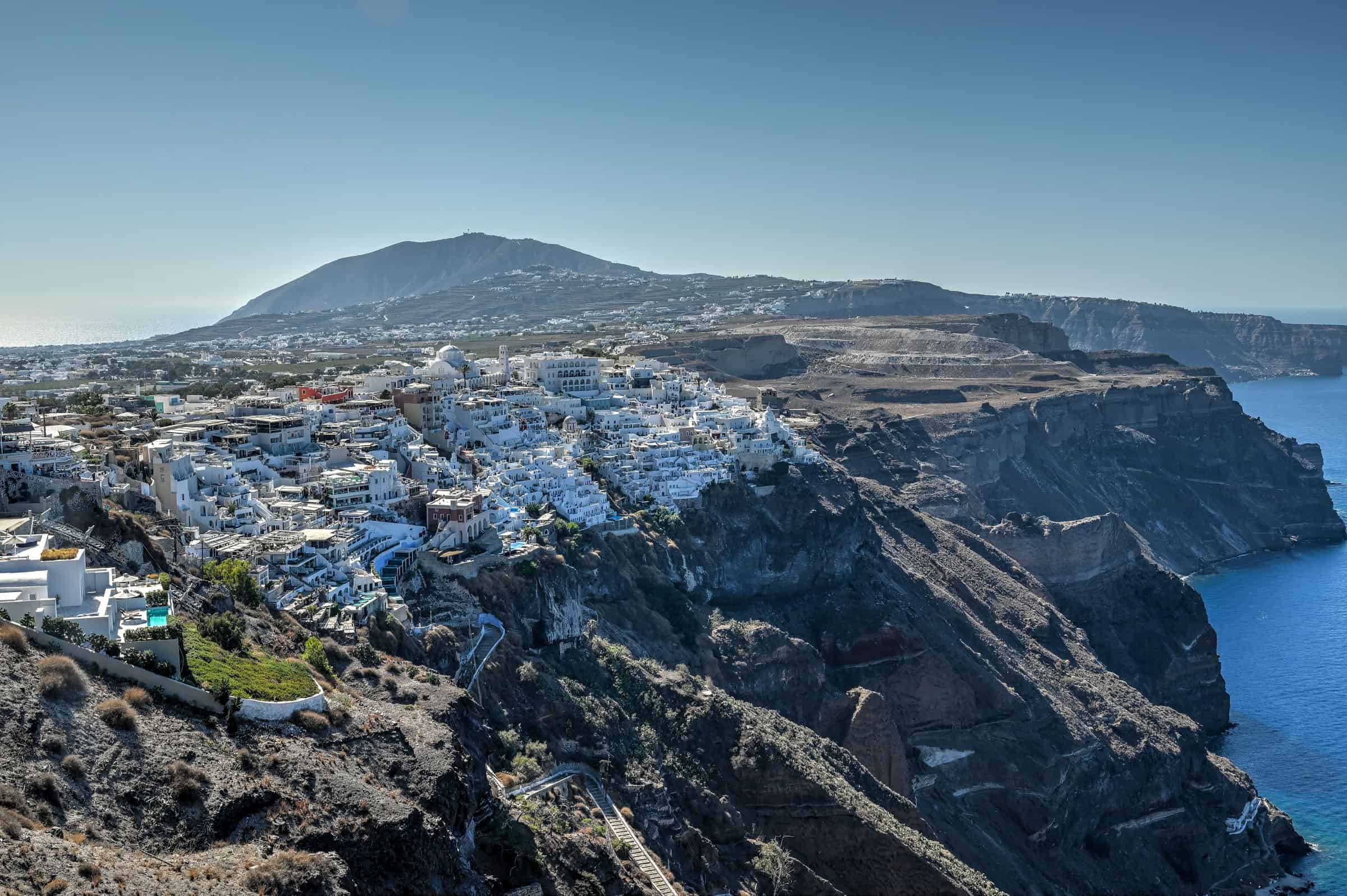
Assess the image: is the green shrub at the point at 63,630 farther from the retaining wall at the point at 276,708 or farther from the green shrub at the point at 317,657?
the green shrub at the point at 317,657

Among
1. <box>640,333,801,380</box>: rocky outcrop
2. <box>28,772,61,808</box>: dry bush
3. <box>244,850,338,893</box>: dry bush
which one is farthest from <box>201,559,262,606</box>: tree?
<box>640,333,801,380</box>: rocky outcrop

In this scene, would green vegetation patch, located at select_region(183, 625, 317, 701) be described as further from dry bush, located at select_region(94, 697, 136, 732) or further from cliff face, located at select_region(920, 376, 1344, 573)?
cliff face, located at select_region(920, 376, 1344, 573)

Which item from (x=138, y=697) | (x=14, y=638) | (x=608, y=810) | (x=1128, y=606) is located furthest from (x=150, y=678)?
(x=1128, y=606)

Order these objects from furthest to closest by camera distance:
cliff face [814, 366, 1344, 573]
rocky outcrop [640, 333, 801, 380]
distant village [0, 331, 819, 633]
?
1. rocky outcrop [640, 333, 801, 380]
2. cliff face [814, 366, 1344, 573]
3. distant village [0, 331, 819, 633]

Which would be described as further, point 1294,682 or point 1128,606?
point 1128,606

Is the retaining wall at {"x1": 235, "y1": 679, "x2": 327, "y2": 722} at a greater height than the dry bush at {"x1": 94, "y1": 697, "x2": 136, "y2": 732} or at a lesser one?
lesser

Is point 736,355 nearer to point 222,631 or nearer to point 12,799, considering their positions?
point 222,631

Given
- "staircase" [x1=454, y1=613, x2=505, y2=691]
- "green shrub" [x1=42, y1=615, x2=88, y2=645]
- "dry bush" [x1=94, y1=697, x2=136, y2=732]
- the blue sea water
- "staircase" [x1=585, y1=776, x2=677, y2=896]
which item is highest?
"green shrub" [x1=42, y1=615, x2=88, y2=645]
